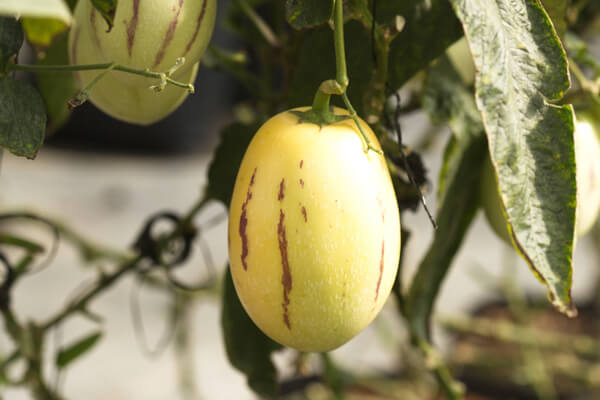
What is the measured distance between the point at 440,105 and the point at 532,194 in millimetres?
102

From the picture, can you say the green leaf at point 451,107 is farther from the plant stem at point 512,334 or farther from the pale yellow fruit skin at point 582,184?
the plant stem at point 512,334

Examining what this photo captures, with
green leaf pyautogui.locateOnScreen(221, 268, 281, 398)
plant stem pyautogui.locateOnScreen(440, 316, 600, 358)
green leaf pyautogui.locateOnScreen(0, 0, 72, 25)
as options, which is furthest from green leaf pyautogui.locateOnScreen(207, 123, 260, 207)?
plant stem pyautogui.locateOnScreen(440, 316, 600, 358)

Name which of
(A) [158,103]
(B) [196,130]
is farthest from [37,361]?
(B) [196,130]

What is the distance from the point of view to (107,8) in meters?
0.18

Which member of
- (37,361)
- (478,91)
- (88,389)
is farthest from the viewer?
(88,389)

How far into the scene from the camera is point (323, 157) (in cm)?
18

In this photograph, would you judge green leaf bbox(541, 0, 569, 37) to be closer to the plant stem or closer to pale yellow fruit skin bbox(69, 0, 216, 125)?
pale yellow fruit skin bbox(69, 0, 216, 125)

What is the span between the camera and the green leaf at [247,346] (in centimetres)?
28

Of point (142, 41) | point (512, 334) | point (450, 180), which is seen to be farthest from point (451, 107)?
point (512, 334)

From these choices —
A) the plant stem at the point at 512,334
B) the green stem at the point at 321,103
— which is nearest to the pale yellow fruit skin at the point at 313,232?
the green stem at the point at 321,103

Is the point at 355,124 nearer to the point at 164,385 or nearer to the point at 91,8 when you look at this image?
the point at 91,8

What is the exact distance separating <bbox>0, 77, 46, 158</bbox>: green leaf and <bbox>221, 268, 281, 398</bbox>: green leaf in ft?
0.37

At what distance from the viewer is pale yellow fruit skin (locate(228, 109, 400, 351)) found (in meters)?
0.18

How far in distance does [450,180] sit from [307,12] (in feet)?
0.33
